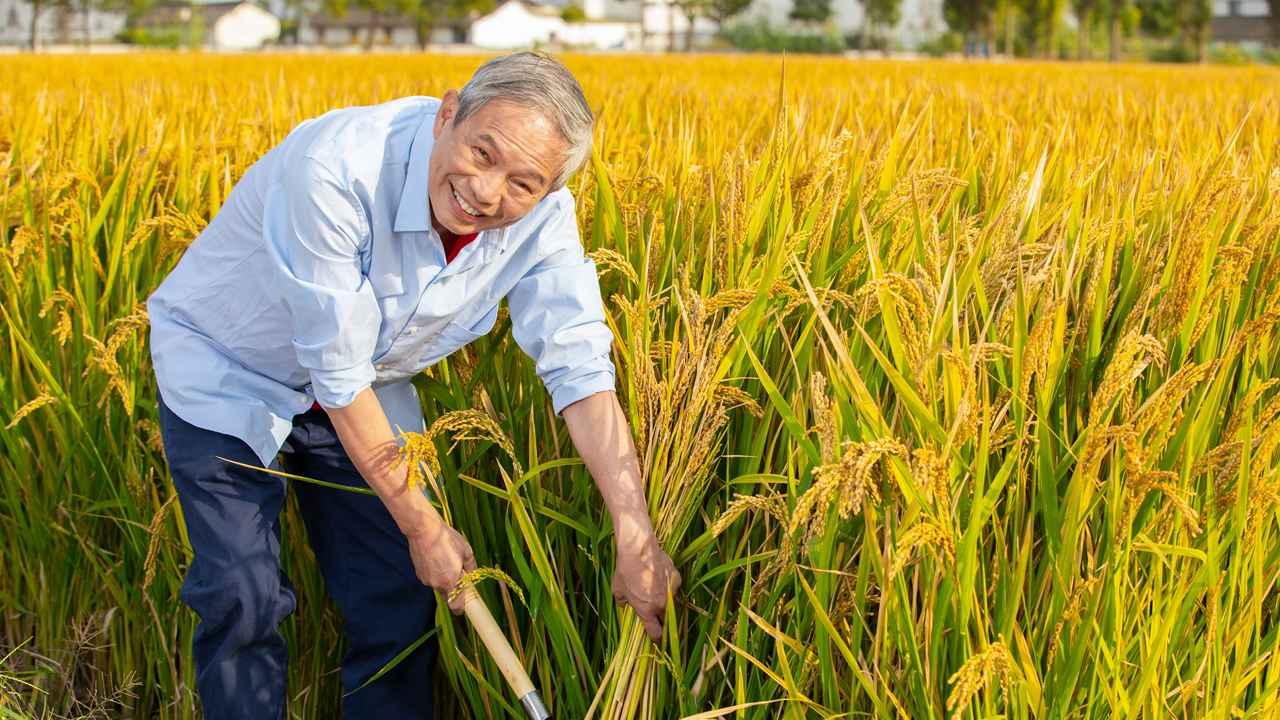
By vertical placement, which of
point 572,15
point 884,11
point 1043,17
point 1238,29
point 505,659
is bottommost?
point 505,659

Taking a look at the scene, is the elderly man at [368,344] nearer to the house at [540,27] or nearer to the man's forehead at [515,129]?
the man's forehead at [515,129]

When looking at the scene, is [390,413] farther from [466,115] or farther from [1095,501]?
[1095,501]

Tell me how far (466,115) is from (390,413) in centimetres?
57

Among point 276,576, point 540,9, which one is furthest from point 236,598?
point 540,9

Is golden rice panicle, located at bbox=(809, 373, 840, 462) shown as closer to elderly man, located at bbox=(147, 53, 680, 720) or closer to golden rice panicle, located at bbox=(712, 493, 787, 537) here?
golden rice panicle, located at bbox=(712, 493, 787, 537)

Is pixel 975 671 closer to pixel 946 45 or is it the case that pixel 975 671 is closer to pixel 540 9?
pixel 946 45

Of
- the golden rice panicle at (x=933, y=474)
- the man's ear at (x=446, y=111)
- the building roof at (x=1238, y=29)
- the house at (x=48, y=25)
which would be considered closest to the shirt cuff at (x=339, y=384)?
the man's ear at (x=446, y=111)

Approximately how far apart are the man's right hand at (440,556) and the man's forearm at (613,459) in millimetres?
240

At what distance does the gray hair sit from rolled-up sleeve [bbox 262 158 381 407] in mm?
217

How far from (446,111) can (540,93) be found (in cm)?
18

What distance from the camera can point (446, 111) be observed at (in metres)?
1.58

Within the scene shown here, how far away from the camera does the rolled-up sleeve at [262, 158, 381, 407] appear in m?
1.53

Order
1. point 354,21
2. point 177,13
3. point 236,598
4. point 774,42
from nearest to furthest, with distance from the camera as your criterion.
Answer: point 236,598 < point 774,42 < point 177,13 < point 354,21

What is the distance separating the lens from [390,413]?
72.9 inches
